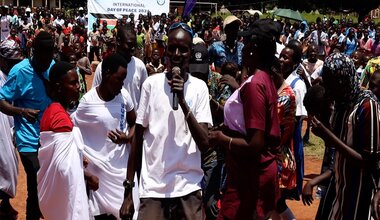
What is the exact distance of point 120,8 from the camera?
29016mm

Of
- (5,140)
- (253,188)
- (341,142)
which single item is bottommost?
(5,140)

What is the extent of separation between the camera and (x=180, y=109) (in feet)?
13.7

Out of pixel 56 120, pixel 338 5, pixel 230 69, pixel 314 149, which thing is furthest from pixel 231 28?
pixel 338 5

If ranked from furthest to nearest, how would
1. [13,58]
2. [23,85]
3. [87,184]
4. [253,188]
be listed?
[13,58]
[23,85]
[87,184]
[253,188]

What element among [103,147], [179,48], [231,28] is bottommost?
[103,147]

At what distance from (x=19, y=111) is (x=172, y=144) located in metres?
2.09

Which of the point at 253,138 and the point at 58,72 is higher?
the point at 58,72

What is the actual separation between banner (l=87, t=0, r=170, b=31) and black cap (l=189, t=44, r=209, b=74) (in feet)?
70.6

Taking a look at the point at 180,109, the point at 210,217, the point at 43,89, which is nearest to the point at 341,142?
the point at 180,109

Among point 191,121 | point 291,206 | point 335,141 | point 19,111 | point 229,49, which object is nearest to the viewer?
point 335,141

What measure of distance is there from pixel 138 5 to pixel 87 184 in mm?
25237

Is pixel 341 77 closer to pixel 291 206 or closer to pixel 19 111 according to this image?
pixel 19 111

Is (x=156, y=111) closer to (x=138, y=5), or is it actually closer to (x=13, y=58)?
(x=13, y=58)

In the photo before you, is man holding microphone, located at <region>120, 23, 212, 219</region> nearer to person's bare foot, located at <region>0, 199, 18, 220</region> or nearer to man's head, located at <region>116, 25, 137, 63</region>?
man's head, located at <region>116, 25, 137, 63</region>
